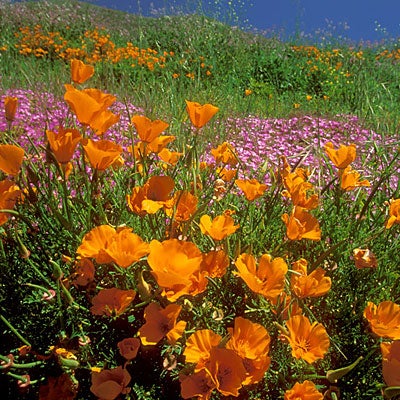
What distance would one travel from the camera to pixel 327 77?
24.9 feet

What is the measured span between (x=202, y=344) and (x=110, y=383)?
8.2 inches

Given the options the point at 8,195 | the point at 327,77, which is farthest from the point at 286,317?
the point at 327,77

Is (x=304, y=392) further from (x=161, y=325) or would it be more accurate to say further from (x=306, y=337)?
(x=161, y=325)

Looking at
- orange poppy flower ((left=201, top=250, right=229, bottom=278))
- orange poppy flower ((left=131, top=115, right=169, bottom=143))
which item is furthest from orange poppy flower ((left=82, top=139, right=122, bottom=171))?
orange poppy flower ((left=201, top=250, right=229, bottom=278))

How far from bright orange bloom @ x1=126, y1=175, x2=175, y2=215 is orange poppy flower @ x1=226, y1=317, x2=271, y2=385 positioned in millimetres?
347

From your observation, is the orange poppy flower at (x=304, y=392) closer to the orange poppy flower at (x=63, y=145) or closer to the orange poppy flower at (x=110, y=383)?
the orange poppy flower at (x=110, y=383)

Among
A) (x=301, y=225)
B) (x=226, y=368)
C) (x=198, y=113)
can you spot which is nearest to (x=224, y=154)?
(x=198, y=113)

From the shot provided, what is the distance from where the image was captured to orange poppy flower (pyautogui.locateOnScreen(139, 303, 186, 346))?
95 centimetres

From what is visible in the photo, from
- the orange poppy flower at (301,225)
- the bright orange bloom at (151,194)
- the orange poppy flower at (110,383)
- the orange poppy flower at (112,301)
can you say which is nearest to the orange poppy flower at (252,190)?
the orange poppy flower at (301,225)

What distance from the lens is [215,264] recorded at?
1.08 meters

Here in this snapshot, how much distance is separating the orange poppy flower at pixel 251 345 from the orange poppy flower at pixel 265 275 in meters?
0.08

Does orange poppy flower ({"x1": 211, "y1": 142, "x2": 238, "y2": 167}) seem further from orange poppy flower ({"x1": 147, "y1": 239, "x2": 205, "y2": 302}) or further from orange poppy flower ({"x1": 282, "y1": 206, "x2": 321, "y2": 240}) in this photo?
orange poppy flower ({"x1": 147, "y1": 239, "x2": 205, "y2": 302})

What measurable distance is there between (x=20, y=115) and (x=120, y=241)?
10.7 ft

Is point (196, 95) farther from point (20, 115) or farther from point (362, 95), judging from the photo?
point (362, 95)
